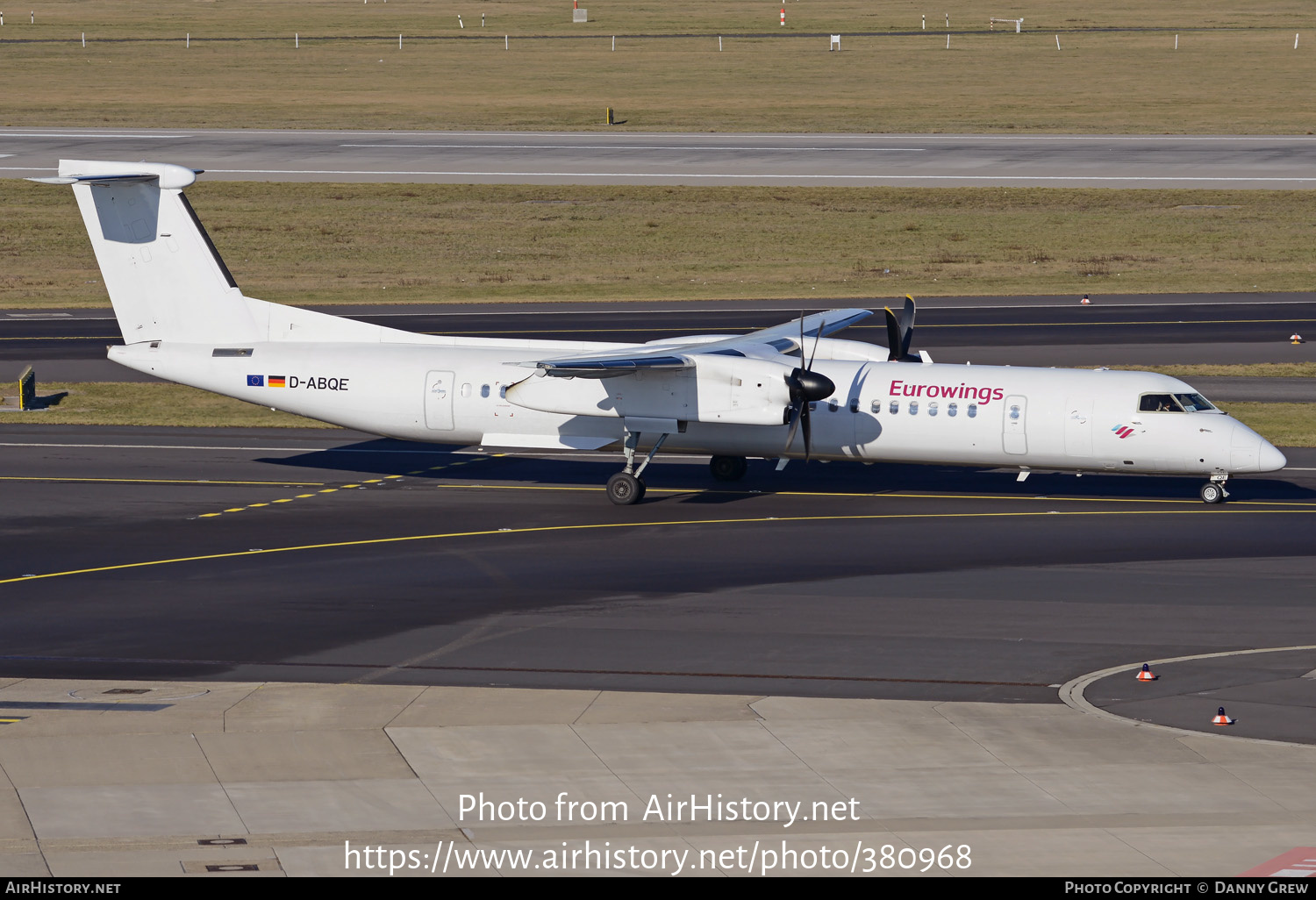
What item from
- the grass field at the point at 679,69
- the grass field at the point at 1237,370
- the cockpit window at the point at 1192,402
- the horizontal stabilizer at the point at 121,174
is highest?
the grass field at the point at 679,69

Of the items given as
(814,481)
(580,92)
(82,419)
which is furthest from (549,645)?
(580,92)

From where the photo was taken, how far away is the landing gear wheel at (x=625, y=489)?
3108 centimetres

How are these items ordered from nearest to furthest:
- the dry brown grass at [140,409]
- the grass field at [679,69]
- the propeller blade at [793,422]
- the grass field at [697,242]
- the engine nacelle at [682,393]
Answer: the engine nacelle at [682,393]
the propeller blade at [793,422]
the dry brown grass at [140,409]
the grass field at [697,242]
the grass field at [679,69]

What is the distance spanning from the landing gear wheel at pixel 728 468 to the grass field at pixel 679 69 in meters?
58.2

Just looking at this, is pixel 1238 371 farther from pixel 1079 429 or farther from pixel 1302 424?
pixel 1079 429

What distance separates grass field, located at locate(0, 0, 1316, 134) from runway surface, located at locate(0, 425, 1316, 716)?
5874 centimetres

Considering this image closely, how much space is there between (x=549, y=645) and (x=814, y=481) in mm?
12985

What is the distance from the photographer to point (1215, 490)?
99.2 feet

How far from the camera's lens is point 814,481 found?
33656 mm

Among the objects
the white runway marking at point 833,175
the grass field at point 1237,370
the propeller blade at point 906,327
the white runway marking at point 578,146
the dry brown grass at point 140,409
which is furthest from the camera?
the white runway marking at point 578,146

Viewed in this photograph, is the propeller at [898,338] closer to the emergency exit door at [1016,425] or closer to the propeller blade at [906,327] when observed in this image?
the propeller blade at [906,327]

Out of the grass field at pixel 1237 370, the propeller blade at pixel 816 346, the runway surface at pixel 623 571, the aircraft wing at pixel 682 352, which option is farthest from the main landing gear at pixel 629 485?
the grass field at pixel 1237 370

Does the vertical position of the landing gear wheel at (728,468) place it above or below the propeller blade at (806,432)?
below

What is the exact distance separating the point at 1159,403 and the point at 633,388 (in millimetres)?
10255
